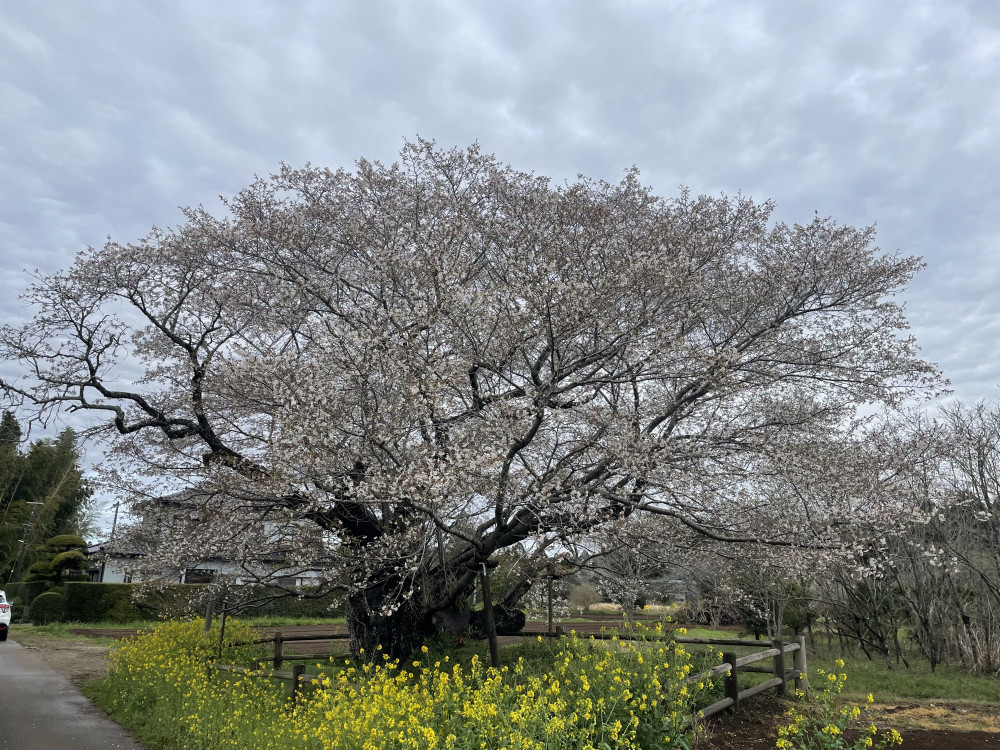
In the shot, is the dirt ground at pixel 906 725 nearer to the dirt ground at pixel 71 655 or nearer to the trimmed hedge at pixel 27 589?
the dirt ground at pixel 71 655

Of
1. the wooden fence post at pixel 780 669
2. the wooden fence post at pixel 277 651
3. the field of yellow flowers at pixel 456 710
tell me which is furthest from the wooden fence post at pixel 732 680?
the wooden fence post at pixel 277 651

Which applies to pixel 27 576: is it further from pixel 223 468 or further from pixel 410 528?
pixel 410 528

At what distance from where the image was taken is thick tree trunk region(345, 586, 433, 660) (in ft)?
36.6

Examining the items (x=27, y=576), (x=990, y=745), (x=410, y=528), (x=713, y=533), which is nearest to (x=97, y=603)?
(x=27, y=576)

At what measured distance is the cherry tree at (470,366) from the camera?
8.32m

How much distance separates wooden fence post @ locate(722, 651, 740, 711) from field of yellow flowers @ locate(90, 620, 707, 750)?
717mm

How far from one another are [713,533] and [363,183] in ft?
27.0

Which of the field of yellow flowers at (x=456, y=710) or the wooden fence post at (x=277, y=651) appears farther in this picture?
the wooden fence post at (x=277, y=651)

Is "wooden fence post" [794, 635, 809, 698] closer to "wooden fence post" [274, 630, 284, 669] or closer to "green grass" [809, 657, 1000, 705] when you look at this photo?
"green grass" [809, 657, 1000, 705]

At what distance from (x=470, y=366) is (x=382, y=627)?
5.25 metres

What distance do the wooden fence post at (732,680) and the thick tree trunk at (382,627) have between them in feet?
17.2

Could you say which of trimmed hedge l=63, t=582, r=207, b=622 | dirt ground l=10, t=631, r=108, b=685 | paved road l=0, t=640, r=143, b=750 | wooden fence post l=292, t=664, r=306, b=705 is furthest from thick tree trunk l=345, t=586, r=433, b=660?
trimmed hedge l=63, t=582, r=207, b=622

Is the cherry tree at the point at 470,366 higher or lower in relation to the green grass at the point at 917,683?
higher

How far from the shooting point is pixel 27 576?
3372cm
